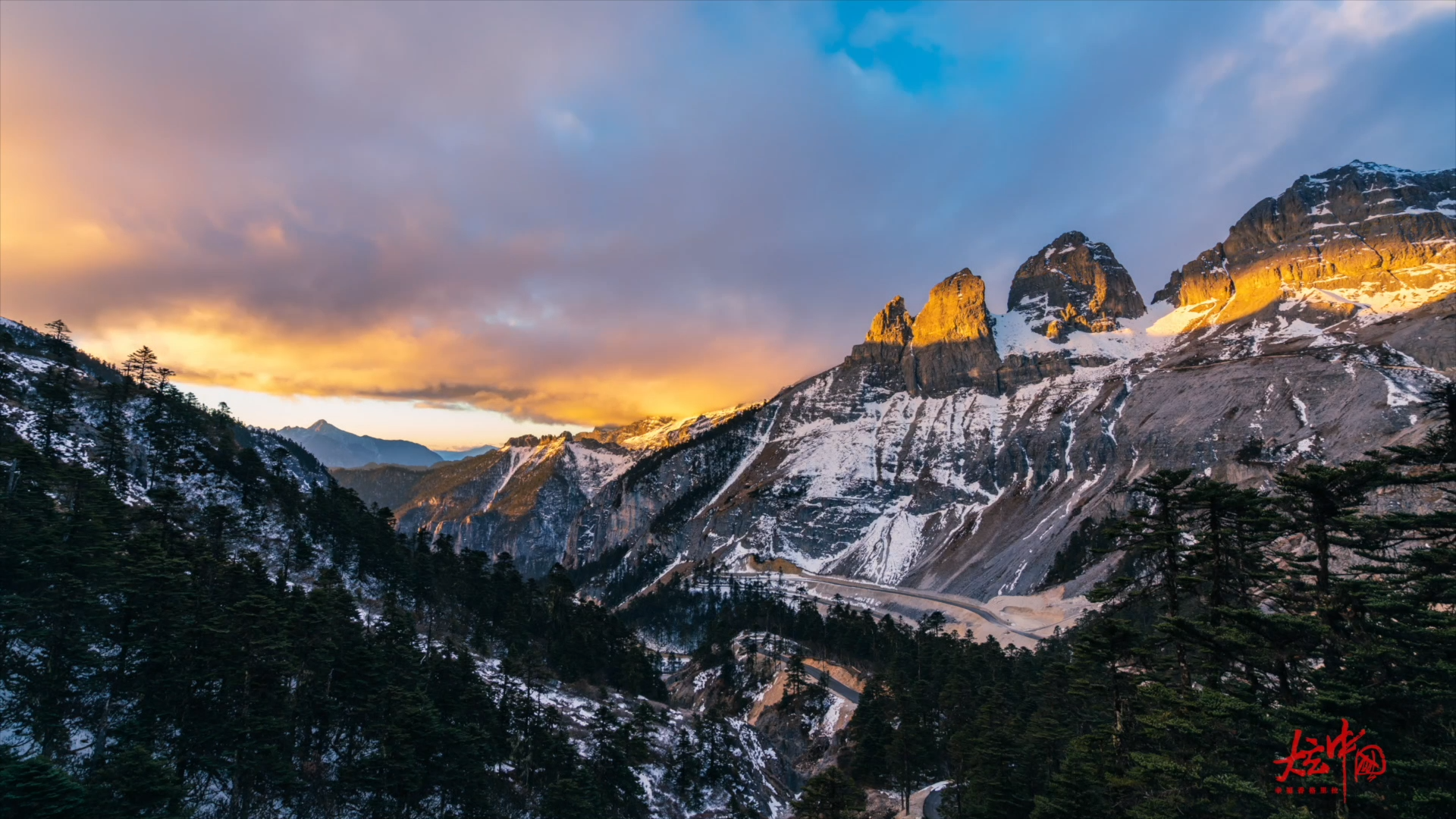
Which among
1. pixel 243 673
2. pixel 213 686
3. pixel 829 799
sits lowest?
pixel 829 799

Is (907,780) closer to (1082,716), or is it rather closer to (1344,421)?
(1082,716)

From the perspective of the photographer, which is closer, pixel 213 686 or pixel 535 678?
pixel 213 686

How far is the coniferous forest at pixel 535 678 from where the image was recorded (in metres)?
20.7

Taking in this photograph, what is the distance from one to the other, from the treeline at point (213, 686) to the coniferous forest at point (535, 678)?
0.17 metres

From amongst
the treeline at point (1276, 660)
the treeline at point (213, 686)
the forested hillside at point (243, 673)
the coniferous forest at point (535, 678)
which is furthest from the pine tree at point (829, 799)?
the forested hillside at point (243, 673)

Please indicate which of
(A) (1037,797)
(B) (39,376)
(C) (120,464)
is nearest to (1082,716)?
(A) (1037,797)

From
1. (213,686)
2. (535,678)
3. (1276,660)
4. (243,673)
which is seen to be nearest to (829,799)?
(1276,660)

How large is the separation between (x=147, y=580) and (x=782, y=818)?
178 feet

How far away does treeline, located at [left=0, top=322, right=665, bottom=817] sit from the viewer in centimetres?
3020

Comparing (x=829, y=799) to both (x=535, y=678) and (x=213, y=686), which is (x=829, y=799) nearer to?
(x=213, y=686)

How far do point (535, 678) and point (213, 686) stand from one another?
118 ft

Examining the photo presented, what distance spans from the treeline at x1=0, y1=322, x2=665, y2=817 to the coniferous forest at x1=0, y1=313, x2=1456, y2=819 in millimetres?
173

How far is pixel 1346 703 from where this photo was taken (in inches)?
732

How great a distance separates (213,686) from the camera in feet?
116
